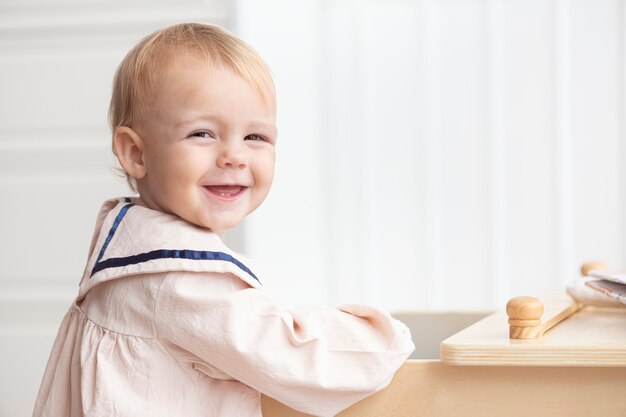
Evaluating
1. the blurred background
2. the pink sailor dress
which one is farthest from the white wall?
the pink sailor dress

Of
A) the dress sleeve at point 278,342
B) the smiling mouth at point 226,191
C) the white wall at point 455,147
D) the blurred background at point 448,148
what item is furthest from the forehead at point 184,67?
the white wall at point 455,147

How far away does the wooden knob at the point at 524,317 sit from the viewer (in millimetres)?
936

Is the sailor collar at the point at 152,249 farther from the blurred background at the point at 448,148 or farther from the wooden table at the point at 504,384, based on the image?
the blurred background at the point at 448,148

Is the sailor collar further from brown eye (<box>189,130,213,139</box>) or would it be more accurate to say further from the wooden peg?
the wooden peg

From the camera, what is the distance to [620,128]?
2.65 m

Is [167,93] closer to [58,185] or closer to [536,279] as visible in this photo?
[58,185]

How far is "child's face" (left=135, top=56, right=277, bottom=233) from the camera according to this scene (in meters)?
0.95

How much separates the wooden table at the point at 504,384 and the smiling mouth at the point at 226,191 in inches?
8.4

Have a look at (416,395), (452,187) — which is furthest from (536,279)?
(416,395)

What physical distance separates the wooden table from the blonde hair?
1.08 feet

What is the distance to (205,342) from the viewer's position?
2.81ft

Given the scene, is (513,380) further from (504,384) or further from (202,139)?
(202,139)

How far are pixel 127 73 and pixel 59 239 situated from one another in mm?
1246

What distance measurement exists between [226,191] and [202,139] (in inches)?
2.5
